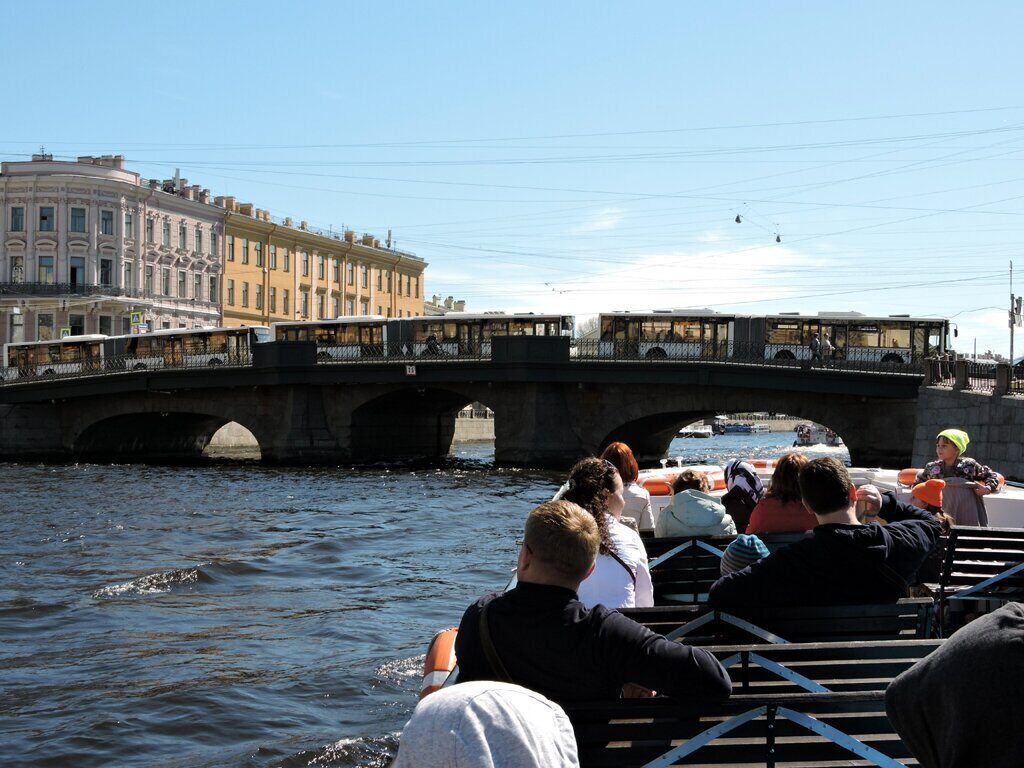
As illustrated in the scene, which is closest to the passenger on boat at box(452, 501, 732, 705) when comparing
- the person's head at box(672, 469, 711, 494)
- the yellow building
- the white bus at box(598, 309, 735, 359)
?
the person's head at box(672, 469, 711, 494)

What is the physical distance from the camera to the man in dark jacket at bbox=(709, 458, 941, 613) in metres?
4.52

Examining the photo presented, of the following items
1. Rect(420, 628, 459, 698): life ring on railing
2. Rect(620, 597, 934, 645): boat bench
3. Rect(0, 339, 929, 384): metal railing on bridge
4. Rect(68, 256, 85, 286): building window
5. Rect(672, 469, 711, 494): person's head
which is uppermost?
Rect(68, 256, 85, 286): building window

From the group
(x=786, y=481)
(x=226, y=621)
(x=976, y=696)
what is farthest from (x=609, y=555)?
(x=226, y=621)

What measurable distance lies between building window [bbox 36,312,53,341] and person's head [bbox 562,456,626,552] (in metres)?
58.1

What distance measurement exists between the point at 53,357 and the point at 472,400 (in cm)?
1768

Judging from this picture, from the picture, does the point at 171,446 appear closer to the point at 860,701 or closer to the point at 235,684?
the point at 235,684

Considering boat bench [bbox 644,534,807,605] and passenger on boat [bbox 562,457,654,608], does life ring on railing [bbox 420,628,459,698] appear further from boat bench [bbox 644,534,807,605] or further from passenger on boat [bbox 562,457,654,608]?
boat bench [bbox 644,534,807,605]

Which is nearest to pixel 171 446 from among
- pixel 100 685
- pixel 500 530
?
pixel 500 530

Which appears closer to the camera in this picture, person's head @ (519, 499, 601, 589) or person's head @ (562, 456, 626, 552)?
person's head @ (519, 499, 601, 589)

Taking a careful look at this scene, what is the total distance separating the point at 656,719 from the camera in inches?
146

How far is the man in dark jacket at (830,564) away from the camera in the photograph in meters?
4.52

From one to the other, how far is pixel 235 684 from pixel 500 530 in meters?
12.7

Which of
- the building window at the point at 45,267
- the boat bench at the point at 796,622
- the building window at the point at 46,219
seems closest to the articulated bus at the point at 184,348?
the building window at the point at 45,267

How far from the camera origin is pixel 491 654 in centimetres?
361
